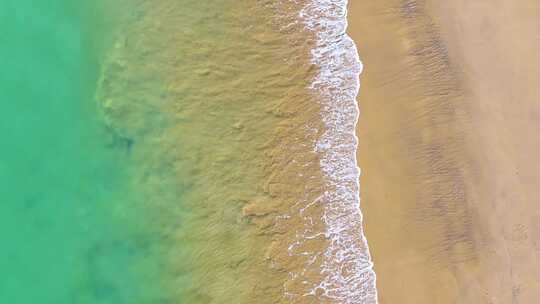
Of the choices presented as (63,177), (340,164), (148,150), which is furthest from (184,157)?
(340,164)

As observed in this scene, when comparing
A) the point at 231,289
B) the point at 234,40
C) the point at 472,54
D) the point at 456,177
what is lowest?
the point at 231,289

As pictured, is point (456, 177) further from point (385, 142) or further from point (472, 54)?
point (472, 54)

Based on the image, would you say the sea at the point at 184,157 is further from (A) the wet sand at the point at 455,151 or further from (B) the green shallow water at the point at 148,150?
(A) the wet sand at the point at 455,151

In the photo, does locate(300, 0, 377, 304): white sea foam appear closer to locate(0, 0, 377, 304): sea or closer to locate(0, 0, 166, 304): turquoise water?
locate(0, 0, 377, 304): sea

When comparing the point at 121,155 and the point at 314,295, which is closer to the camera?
the point at 314,295

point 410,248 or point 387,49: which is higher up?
point 387,49

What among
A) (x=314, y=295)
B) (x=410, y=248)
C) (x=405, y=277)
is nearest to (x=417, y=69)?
(x=410, y=248)
